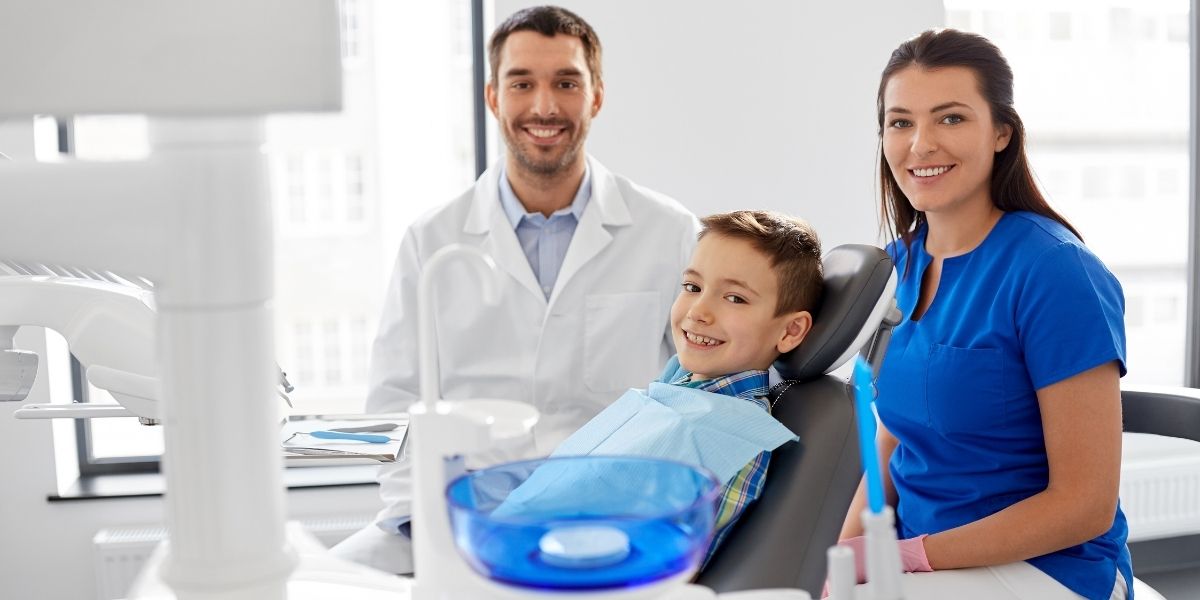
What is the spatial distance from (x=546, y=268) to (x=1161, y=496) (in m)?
1.96

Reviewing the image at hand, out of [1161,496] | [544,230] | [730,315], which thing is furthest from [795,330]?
[1161,496]

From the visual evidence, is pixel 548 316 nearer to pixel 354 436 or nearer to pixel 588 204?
pixel 588 204

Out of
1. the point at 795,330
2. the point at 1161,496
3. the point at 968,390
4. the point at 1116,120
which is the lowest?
the point at 1161,496

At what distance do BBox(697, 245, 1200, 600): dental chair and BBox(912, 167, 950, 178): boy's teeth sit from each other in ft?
1.00

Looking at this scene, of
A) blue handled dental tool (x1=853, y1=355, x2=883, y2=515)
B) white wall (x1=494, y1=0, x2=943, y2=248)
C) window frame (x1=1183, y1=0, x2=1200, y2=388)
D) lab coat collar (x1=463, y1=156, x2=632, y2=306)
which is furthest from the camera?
window frame (x1=1183, y1=0, x2=1200, y2=388)

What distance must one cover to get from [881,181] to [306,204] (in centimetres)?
337

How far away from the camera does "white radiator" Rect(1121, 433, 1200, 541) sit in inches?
115

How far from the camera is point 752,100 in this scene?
107 inches

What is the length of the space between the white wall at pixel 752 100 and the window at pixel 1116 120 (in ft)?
2.23

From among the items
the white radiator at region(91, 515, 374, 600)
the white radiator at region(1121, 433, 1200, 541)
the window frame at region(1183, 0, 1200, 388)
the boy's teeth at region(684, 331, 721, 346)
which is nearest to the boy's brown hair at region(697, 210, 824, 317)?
the boy's teeth at region(684, 331, 721, 346)

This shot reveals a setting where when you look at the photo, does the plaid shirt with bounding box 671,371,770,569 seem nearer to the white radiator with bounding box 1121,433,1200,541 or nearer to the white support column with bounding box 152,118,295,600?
the white support column with bounding box 152,118,295,600

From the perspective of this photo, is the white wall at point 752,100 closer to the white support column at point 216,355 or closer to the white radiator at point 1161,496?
the white radiator at point 1161,496

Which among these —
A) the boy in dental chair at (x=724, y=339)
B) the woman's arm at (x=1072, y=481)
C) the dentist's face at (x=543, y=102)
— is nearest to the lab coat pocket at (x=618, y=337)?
the dentist's face at (x=543, y=102)

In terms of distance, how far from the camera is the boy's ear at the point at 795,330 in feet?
4.87
